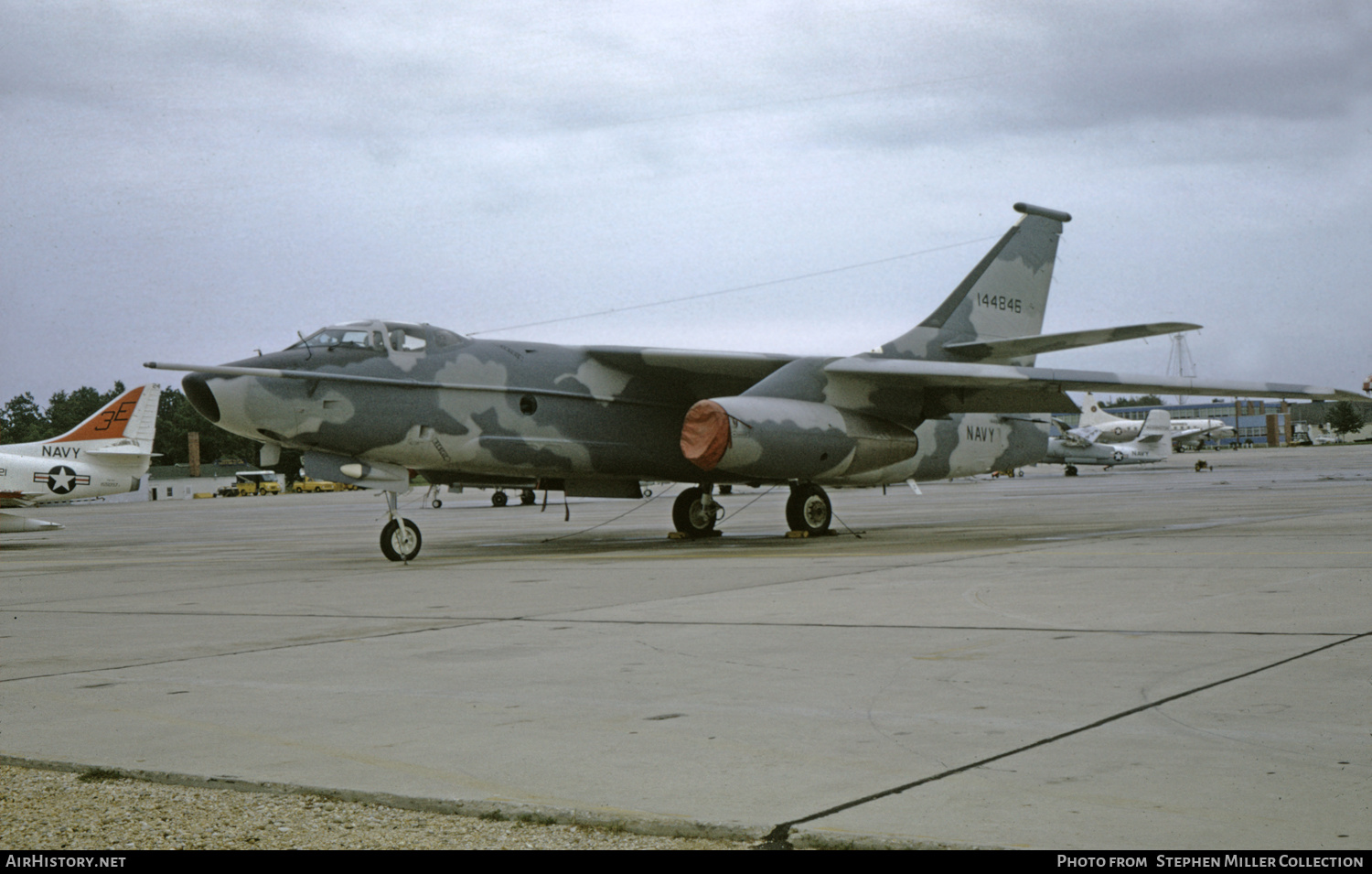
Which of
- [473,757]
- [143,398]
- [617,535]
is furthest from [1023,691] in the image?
[143,398]

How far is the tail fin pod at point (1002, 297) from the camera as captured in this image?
744 inches

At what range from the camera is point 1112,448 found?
205 ft

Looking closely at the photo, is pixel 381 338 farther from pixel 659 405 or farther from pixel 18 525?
pixel 18 525

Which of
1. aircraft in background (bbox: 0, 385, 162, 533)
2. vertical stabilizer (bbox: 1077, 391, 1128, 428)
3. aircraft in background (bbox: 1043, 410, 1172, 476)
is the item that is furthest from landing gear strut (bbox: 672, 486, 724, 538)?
vertical stabilizer (bbox: 1077, 391, 1128, 428)

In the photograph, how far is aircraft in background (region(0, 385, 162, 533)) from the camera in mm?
26562

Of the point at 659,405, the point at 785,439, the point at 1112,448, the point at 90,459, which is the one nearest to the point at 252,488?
the point at 1112,448

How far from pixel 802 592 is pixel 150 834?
6.45m

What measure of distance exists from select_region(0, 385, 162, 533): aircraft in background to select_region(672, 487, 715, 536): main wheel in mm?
15494

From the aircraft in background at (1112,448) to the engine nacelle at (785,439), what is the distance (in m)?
43.1

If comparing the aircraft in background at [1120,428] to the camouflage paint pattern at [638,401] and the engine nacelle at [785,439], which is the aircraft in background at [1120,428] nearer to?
the camouflage paint pattern at [638,401]

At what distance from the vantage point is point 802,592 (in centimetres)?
940

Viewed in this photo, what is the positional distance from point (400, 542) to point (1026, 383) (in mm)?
8619

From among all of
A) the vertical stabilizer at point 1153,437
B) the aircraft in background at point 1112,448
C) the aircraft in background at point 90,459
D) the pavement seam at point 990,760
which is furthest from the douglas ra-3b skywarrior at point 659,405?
the vertical stabilizer at point 1153,437
